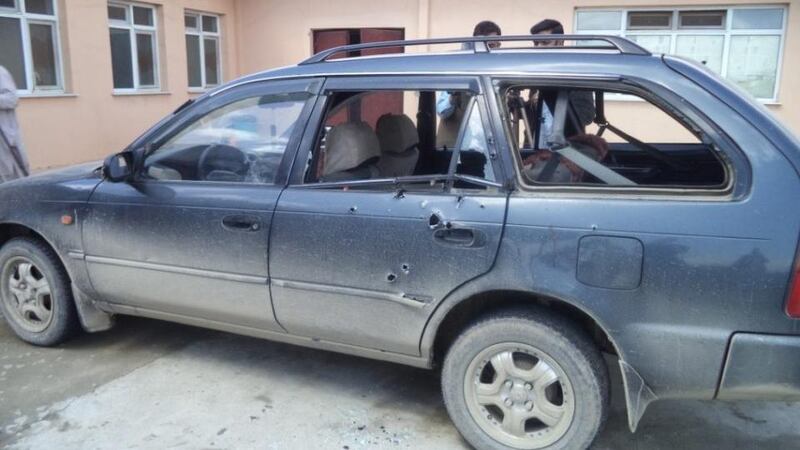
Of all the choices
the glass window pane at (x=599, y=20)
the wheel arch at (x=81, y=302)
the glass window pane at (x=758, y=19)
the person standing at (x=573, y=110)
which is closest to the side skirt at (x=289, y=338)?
the wheel arch at (x=81, y=302)

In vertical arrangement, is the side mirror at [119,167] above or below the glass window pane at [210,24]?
below

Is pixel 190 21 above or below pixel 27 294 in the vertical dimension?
above

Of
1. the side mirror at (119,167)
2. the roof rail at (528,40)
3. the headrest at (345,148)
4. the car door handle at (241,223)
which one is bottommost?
the car door handle at (241,223)

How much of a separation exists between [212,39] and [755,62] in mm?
9030

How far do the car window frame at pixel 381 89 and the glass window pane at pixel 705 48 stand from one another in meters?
8.03

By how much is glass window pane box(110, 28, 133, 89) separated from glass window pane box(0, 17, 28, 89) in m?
1.57

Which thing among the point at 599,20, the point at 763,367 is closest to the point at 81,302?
the point at 763,367

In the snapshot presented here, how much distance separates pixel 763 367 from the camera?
249 centimetres

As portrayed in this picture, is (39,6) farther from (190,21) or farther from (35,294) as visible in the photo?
(35,294)

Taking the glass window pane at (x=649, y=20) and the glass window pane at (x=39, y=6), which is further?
the glass window pane at (x=649, y=20)

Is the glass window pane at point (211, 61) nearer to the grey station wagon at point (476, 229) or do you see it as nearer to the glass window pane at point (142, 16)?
the glass window pane at point (142, 16)

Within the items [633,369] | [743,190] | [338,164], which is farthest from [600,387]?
[338,164]

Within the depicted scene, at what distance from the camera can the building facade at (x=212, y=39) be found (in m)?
8.85

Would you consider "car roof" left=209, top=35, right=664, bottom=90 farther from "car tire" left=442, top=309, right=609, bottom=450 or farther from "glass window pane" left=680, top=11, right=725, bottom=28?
"glass window pane" left=680, top=11, right=725, bottom=28
